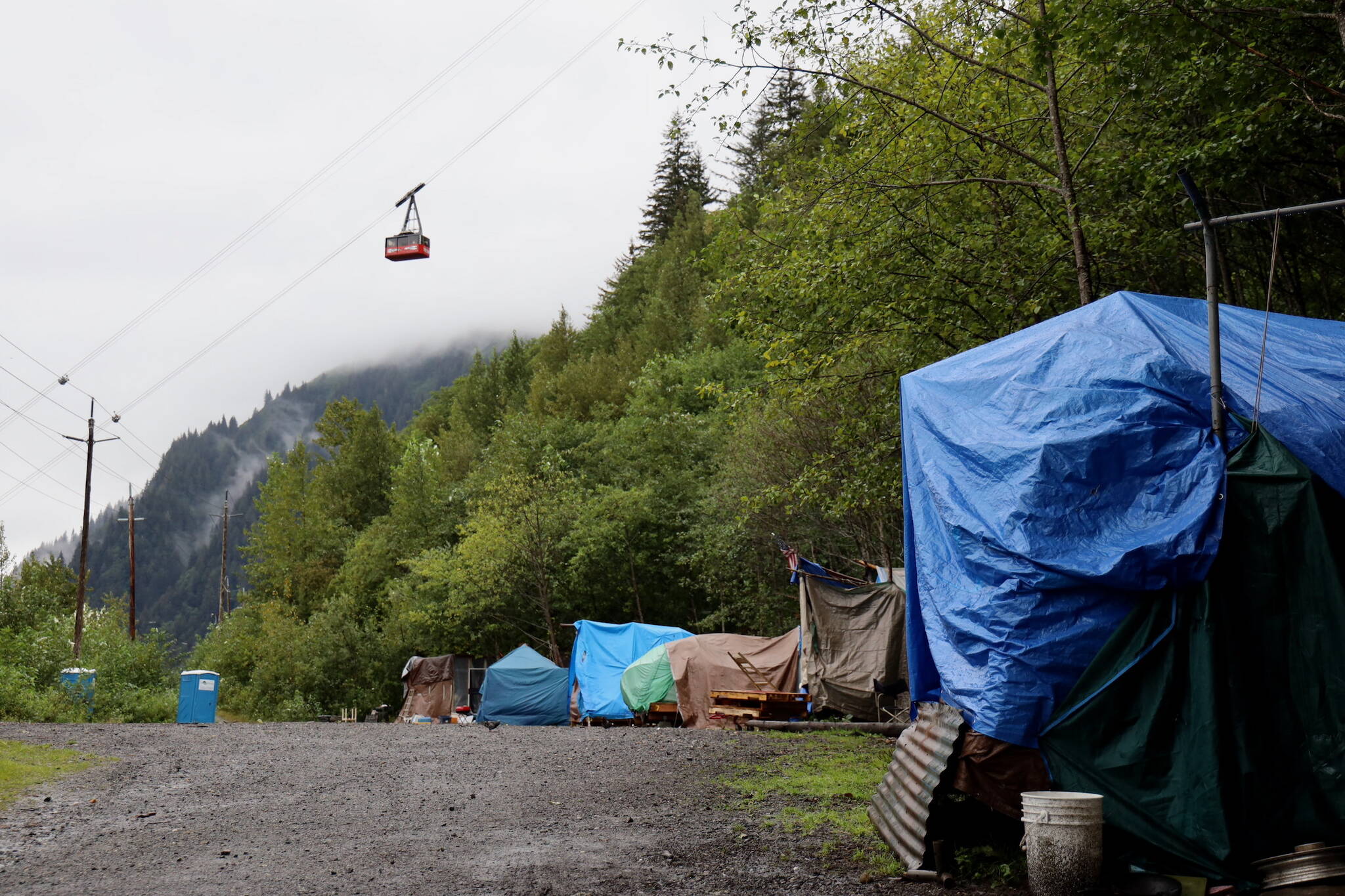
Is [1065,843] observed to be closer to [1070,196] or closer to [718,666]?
[1070,196]

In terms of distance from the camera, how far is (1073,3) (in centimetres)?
761

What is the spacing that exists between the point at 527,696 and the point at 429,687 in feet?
21.4

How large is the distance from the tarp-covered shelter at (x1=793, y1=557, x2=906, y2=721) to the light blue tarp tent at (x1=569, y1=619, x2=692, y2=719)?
20.8ft

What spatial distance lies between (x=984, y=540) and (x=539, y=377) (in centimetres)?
4769

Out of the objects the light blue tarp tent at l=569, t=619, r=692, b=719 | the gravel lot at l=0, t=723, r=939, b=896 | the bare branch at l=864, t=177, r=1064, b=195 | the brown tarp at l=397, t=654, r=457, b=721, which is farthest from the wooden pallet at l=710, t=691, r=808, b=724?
the brown tarp at l=397, t=654, r=457, b=721

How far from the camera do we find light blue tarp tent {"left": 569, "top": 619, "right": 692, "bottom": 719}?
72.0ft

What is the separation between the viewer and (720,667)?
18500 millimetres

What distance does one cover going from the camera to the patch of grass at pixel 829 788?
6.07 metres

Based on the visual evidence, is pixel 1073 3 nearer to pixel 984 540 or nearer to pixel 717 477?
pixel 984 540

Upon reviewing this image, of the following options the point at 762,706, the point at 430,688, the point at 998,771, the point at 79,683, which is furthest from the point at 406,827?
the point at 430,688

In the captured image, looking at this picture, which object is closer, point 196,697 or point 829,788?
point 829,788

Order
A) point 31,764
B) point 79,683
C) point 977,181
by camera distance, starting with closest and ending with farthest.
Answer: point 31,764
point 977,181
point 79,683

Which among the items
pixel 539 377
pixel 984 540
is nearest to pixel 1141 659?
pixel 984 540

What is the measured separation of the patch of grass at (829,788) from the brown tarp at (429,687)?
17.5 metres
